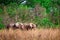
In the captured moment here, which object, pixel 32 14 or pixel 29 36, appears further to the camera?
pixel 32 14

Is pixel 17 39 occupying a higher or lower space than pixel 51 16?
higher

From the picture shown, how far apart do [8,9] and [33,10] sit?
127 cm

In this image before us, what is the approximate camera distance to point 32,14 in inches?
470

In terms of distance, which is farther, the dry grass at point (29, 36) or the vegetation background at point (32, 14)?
the vegetation background at point (32, 14)

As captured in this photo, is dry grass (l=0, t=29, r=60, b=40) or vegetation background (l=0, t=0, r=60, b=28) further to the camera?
vegetation background (l=0, t=0, r=60, b=28)

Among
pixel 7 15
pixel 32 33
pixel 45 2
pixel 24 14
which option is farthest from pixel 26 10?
pixel 32 33

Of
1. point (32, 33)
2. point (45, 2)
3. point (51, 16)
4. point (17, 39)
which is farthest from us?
point (45, 2)

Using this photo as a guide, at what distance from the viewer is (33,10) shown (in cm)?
1234

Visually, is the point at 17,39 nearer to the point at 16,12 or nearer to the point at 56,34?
the point at 56,34

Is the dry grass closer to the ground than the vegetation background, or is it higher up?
higher up

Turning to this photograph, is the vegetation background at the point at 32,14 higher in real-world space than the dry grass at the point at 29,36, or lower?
lower

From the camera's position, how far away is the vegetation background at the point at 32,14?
11.5 m

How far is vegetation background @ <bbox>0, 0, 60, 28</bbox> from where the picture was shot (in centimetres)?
1151

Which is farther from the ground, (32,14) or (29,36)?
(29,36)
